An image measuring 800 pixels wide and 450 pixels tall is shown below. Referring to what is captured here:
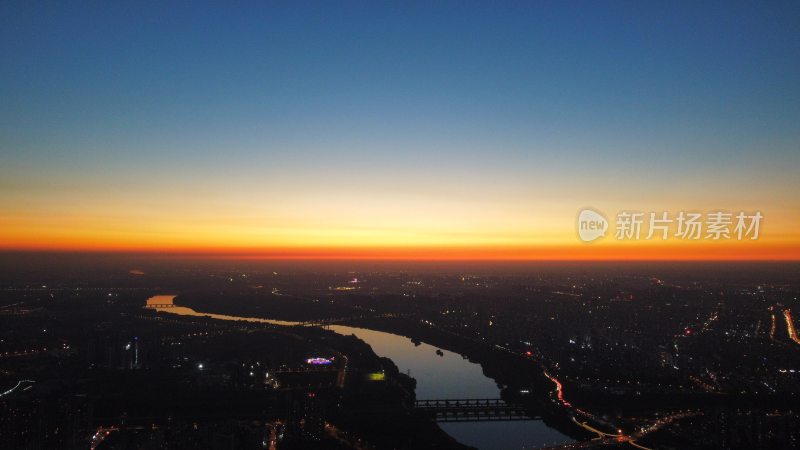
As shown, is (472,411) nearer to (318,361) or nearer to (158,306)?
(318,361)

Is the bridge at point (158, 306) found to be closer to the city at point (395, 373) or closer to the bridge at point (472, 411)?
the city at point (395, 373)

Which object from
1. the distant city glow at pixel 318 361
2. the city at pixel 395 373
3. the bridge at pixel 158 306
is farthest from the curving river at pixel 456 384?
the bridge at pixel 158 306

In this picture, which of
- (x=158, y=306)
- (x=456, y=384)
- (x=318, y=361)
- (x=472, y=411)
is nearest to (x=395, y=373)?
(x=456, y=384)

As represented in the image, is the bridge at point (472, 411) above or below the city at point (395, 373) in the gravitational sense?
below

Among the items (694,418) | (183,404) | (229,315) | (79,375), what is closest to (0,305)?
(229,315)

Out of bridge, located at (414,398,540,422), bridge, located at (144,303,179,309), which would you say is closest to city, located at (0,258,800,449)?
bridge, located at (414,398,540,422)

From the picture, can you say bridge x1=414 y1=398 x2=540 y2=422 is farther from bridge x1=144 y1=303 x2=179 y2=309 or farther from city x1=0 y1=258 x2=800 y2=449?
bridge x1=144 y1=303 x2=179 y2=309

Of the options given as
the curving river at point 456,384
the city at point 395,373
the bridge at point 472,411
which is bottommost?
the curving river at point 456,384
